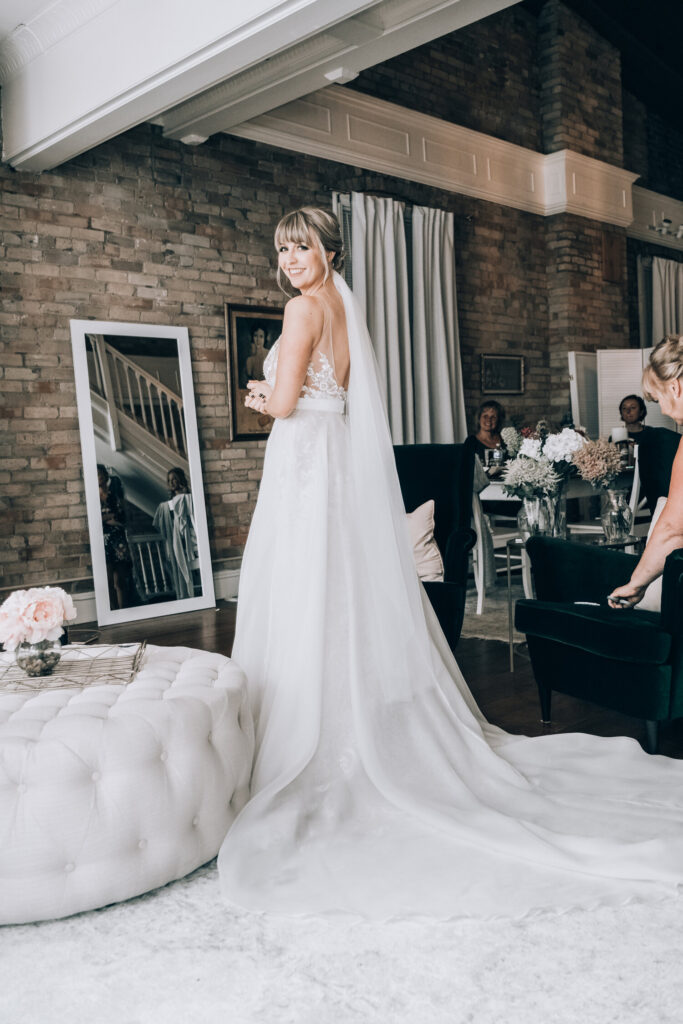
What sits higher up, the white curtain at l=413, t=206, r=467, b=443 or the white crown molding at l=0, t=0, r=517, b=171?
the white crown molding at l=0, t=0, r=517, b=171

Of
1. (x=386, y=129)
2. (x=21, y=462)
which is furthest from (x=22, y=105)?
(x=386, y=129)

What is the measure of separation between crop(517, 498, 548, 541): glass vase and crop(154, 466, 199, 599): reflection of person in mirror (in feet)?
8.96

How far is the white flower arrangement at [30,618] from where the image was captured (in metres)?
2.49

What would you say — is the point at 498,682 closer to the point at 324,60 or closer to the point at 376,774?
the point at 376,774

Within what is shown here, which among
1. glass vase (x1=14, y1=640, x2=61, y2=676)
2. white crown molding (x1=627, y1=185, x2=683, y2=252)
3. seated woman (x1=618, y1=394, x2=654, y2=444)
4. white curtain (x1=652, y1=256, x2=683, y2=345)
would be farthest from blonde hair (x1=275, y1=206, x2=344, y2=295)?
white curtain (x1=652, y1=256, x2=683, y2=345)

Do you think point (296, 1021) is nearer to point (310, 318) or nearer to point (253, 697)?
point (253, 697)

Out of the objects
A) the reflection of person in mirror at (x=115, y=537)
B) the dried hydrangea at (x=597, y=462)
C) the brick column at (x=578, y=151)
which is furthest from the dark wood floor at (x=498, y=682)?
the brick column at (x=578, y=151)

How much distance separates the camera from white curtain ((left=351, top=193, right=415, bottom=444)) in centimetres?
730

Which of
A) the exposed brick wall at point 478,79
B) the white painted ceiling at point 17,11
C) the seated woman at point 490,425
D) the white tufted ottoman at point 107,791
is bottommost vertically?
the white tufted ottoman at point 107,791

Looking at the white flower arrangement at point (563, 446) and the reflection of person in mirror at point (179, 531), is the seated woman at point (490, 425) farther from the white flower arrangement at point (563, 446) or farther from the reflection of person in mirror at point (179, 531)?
the white flower arrangement at point (563, 446)

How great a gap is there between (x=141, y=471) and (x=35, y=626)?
11.7 feet

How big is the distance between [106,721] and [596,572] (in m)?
2.25

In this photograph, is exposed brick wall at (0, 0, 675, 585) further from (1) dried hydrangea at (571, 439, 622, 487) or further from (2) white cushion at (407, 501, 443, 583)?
(1) dried hydrangea at (571, 439, 622, 487)

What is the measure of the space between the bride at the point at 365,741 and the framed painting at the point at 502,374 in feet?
19.0
